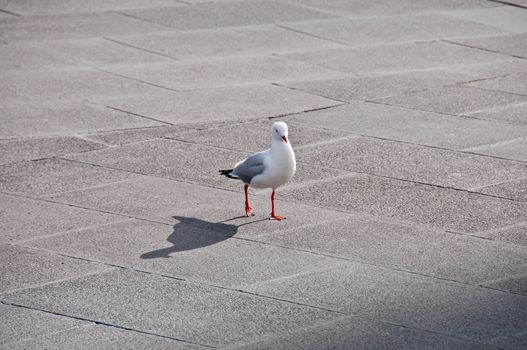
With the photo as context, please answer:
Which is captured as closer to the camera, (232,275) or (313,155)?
(232,275)

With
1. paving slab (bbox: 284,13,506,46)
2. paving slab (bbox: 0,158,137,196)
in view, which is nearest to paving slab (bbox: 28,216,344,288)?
paving slab (bbox: 0,158,137,196)

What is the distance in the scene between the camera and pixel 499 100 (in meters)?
14.7

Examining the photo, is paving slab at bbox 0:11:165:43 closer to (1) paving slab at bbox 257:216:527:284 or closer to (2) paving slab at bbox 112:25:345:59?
(2) paving slab at bbox 112:25:345:59

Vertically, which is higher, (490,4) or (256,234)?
(490,4)

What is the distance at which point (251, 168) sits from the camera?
1005cm

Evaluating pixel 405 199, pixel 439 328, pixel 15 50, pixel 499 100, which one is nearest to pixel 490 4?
pixel 499 100

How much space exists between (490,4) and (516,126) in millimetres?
8449

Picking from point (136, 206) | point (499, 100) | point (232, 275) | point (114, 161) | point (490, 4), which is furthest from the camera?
point (490, 4)

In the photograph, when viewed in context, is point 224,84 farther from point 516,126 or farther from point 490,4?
point 490,4

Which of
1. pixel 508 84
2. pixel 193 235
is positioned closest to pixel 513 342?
pixel 193 235

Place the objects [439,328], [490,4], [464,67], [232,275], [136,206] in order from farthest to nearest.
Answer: [490,4], [464,67], [136,206], [232,275], [439,328]

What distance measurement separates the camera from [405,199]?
1076cm

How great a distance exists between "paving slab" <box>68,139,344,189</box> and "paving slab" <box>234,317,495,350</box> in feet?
12.2

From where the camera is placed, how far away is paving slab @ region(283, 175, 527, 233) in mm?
10203
